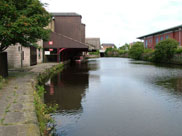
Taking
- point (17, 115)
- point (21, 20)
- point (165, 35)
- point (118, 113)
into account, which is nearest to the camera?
point (17, 115)

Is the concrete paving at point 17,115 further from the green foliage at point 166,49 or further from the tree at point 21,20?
the green foliage at point 166,49

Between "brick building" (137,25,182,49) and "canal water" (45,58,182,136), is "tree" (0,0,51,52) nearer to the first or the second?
"canal water" (45,58,182,136)

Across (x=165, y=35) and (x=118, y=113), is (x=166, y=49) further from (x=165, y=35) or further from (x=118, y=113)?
(x=118, y=113)

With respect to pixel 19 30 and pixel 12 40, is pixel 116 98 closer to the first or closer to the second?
pixel 19 30

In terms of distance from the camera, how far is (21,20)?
1048 cm

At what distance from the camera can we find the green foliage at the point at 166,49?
1412 inches

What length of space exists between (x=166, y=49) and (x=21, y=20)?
2975 cm

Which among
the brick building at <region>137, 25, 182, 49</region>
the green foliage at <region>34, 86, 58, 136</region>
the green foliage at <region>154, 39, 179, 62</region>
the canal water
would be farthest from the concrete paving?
the brick building at <region>137, 25, 182, 49</region>

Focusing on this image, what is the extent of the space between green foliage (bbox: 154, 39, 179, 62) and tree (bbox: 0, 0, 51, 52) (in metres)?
27.6

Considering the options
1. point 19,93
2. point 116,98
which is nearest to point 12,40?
point 19,93

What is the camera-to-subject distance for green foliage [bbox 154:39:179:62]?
3588 centimetres

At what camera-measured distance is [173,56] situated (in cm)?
3588

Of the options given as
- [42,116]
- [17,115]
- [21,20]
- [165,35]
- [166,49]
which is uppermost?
[165,35]

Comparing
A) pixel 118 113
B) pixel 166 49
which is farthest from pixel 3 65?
pixel 166 49
